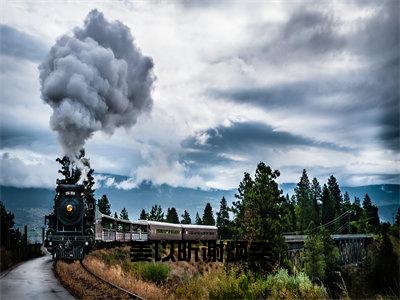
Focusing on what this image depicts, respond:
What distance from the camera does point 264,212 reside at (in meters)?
40.7

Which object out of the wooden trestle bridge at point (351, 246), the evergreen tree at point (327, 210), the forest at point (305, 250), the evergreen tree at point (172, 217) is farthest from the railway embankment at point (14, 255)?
the evergreen tree at point (327, 210)

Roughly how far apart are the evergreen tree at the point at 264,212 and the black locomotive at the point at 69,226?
18.0 meters

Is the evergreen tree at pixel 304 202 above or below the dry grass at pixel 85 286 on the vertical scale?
above

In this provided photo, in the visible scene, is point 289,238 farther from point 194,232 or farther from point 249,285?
point 249,285

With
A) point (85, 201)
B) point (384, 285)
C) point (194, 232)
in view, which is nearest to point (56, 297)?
point (85, 201)

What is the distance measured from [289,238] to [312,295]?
5822 cm

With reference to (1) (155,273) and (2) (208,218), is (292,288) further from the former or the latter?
(2) (208,218)

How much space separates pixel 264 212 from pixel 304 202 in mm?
80077

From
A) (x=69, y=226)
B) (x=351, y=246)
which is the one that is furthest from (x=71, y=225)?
(x=351, y=246)

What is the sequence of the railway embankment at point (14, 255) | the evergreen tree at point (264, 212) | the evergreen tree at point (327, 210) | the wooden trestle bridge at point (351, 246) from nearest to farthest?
the railway embankment at point (14, 255) < the evergreen tree at point (264, 212) < the wooden trestle bridge at point (351, 246) < the evergreen tree at point (327, 210)

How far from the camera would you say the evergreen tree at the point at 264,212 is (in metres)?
39.4

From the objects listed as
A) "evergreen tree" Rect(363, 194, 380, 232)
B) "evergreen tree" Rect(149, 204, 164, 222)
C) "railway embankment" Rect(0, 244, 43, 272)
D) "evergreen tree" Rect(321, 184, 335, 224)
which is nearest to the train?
"railway embankment" Rect(0, 244, 43, 272)

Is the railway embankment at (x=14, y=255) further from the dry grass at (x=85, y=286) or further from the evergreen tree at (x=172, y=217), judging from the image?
the evergreen tree at (x=172, y=217)

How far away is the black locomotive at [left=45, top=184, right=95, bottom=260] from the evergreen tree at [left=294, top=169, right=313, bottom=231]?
277 feet
